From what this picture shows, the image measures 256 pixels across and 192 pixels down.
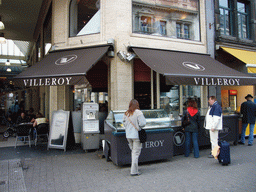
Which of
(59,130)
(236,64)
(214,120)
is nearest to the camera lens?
(214,120)

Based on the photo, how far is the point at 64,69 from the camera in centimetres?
696

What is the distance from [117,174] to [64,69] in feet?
12.6

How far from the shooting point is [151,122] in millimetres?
6270

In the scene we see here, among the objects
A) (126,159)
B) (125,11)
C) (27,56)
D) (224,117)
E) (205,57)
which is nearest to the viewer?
(126,159)

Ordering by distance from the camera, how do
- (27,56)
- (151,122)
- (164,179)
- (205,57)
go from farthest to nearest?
(27,56), (205,57), (151,122), (164,179)

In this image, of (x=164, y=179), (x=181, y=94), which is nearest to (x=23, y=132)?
(x=164, y=179)

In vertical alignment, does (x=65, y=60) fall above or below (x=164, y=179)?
above

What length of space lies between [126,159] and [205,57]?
6258 mm

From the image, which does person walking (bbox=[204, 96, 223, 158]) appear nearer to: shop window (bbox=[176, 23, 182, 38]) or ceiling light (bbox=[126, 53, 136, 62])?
ceiling light (bbox=[126, 53, 136, 62])

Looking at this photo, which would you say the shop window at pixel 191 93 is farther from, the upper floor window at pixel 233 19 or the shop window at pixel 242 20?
the shop window at pixel 242 20

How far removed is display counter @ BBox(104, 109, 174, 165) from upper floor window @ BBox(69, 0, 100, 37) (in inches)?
173

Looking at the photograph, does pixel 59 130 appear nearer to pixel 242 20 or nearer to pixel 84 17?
pixel 84 17

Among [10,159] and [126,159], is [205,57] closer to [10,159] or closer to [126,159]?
[126,159]

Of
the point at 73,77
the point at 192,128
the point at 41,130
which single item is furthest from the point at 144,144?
the point at 41,130
